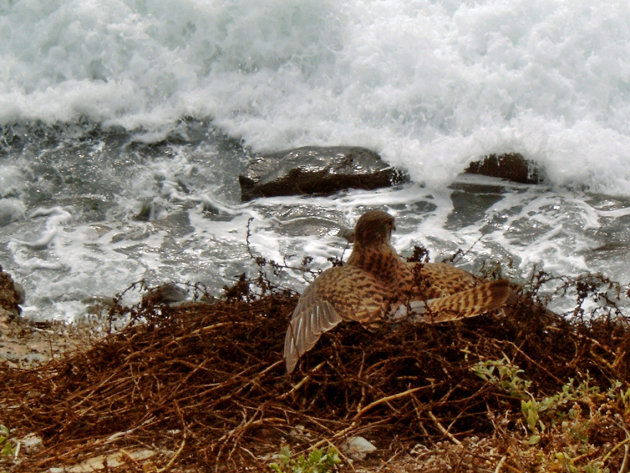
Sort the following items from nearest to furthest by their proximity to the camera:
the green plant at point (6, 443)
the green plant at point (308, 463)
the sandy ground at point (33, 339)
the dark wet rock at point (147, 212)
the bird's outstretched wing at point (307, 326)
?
the green plant at point (308, 463) < the green plant at point (6, 443) < the bird's outstretched wing at point (307, 326) < the sandy ground at point (33, 339) < the dark wet rock at point (147, 212)

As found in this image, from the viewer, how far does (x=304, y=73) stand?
Answer: 37.7ft

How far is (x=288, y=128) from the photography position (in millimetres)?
10438

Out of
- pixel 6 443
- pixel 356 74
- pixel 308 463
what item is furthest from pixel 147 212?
pixel 308 463

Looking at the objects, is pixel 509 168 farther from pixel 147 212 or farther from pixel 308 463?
pixel 308 463

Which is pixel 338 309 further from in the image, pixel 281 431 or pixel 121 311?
pixel 121 311

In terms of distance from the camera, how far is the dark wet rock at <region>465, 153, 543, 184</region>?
9109mm

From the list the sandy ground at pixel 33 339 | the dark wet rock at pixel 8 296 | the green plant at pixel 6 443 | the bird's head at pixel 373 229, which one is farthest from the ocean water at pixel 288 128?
the green plant at pixel 6 443

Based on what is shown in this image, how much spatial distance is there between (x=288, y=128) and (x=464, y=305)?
23.0 feet

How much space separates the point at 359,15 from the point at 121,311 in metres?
8.21

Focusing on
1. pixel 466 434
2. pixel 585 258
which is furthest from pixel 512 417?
pixel 585 258

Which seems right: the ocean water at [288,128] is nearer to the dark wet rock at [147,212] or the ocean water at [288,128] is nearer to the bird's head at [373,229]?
the dark wet rock at [147,212]

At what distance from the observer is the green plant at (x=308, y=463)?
9.30ft

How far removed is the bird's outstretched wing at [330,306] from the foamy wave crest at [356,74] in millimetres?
5354

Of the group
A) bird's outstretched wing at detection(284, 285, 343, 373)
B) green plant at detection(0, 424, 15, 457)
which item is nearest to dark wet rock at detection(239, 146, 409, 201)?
bird's outstretched wing at detection(284, 285, 343, 373)
